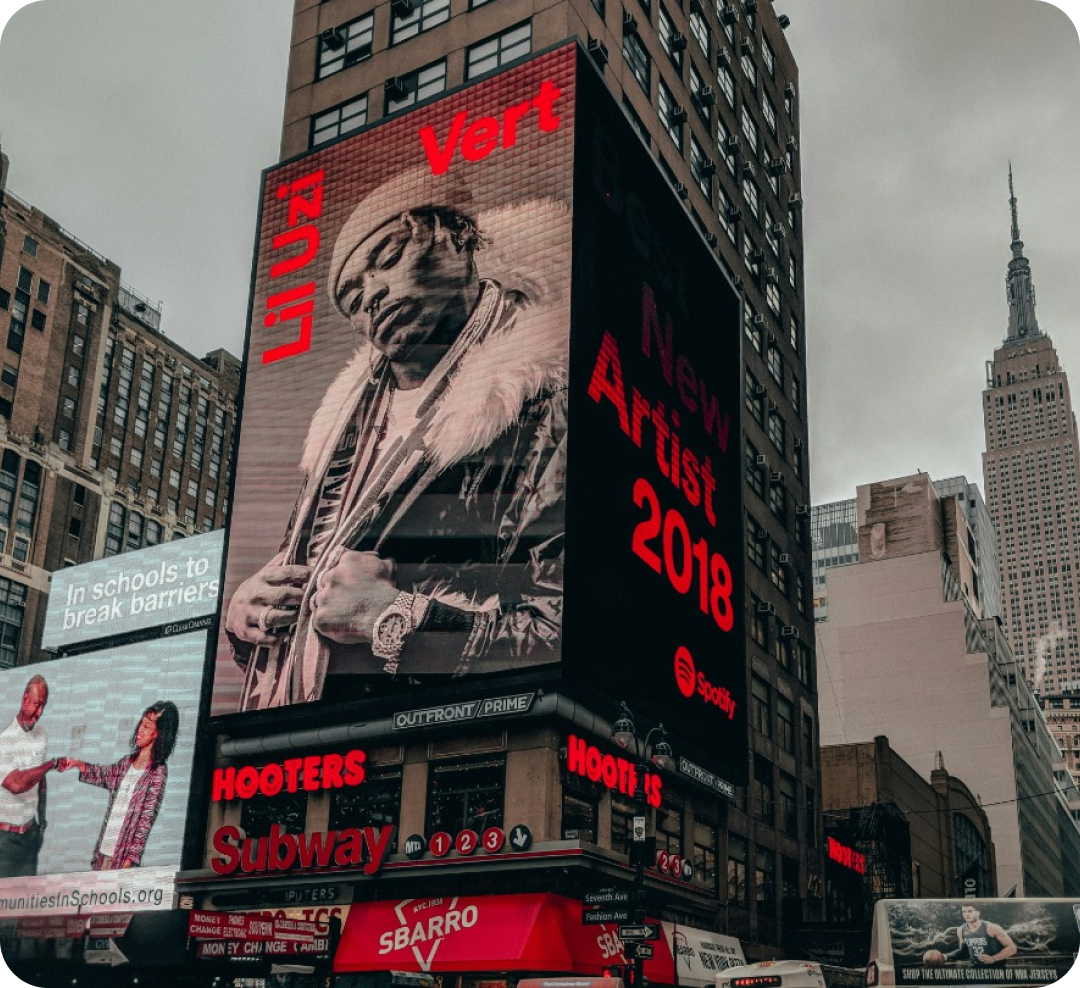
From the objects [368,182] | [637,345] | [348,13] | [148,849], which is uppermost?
[348,13]

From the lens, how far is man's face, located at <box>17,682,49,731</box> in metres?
66.5

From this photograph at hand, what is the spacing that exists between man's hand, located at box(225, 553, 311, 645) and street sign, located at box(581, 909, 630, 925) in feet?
63.1

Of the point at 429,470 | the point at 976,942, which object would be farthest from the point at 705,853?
the point at 976,942

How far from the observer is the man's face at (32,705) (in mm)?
66500

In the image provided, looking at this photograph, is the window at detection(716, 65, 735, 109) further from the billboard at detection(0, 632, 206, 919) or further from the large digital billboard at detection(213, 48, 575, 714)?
the billboard at detection(0, 632, 206, 919)

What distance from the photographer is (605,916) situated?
107 feet

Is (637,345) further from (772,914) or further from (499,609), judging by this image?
(772,914)

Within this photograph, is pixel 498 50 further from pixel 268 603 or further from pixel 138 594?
pixel 138 594

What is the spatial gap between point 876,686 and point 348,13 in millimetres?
91246

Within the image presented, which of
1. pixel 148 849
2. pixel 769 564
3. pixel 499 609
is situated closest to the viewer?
pixel 499 609

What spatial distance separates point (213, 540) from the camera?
65.1 metres

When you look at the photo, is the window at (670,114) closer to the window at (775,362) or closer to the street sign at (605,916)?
the window at (775,362)

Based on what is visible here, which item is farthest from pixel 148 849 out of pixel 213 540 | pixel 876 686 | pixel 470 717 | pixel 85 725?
pixel 876 686

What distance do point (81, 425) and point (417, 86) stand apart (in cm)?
6012
